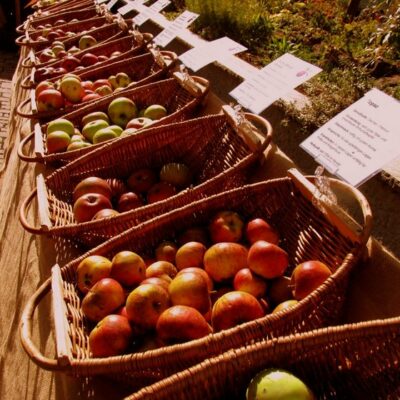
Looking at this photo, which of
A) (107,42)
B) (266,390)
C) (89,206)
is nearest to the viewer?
(266,390)

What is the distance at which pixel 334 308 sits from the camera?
114 cm

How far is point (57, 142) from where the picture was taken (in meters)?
2.25

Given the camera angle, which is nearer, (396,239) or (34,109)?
(396,239)

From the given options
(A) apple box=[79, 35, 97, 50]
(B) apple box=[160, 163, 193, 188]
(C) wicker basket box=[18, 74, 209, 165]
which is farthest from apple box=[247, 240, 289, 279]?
(A) apple box=[79, 35, 97, 50]

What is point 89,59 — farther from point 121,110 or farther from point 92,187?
point 92,187

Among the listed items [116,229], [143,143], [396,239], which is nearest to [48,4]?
[143,143]

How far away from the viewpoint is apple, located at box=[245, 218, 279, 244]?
1434 millimetres

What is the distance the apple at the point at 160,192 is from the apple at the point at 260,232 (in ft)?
1.44

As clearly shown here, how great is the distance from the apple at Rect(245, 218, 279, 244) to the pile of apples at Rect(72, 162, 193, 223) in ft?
1.46

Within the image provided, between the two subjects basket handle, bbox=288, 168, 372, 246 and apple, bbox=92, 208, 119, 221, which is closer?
basket handle, bbox=288, 168, 372, 246

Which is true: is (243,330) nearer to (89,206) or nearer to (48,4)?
(89,206)

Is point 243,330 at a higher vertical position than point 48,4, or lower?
higher

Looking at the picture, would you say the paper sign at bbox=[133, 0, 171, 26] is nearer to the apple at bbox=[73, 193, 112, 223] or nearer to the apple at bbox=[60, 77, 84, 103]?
the apple at bbox=[60, 77, 84, 103]

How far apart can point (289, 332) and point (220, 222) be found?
52 cm
